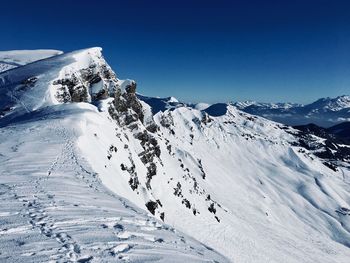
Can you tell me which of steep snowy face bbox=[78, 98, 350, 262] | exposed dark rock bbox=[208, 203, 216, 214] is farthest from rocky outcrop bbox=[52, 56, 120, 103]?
exposed dark rock bbox=[208, 203, 216, 214]

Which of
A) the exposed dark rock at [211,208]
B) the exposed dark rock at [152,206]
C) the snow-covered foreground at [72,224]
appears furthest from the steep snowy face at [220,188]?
the snow-covered foreground at [72,224]

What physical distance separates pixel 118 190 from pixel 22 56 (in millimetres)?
104280

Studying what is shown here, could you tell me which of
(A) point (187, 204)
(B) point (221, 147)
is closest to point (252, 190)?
(B) point (221, 147)

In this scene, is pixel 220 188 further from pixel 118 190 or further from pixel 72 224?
pixel 72 224

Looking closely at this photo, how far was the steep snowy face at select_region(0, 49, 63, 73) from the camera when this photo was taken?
106m

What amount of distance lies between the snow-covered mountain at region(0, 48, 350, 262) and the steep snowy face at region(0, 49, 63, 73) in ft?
140

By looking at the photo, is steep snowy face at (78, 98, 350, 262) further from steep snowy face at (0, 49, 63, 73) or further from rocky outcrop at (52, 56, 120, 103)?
steep snowy face at (0, 49, 63, 73)

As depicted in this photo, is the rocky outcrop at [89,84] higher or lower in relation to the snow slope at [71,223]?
higher

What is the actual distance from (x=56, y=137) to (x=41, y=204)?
19.1 m

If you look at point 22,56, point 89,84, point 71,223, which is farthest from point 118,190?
point 22,56

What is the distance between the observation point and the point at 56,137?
105 ft

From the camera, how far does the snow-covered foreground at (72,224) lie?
31.8 ft

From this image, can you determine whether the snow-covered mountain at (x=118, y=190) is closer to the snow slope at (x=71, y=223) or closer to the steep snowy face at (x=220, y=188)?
the snow slope at (x=71, y=223)

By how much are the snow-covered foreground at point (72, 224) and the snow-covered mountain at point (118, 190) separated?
0.13 ft
